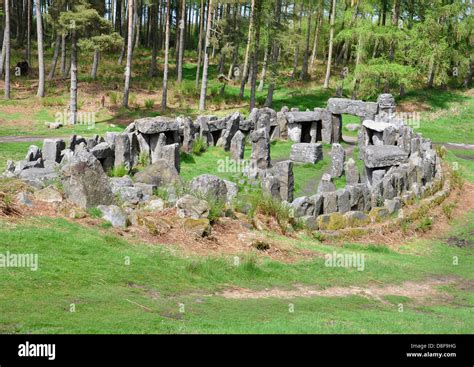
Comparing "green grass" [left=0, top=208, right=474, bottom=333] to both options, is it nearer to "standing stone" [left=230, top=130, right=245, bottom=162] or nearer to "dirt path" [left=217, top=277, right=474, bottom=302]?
"dirt path" [left=217, top=277, right=474, bottom=302]

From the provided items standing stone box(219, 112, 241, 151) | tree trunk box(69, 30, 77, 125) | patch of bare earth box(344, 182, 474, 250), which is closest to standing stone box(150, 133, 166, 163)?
standing stone box(219, 112, 241, 151)

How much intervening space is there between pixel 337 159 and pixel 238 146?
193 inches

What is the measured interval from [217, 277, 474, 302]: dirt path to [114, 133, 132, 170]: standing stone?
1284cm

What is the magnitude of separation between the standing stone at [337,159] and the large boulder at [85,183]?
531 inches

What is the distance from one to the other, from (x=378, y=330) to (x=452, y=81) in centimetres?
4867

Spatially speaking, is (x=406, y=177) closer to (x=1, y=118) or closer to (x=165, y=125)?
(x=165, y=125)

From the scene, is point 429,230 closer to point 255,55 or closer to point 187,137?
point 187,137

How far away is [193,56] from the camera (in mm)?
68062

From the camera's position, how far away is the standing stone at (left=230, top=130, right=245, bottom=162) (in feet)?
96.9

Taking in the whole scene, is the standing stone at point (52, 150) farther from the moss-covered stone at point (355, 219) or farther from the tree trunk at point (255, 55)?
the tree trunk at point (255, 55)

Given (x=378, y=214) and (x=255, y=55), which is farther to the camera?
(x=255, y=55)

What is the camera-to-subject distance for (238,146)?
29625 millimetres

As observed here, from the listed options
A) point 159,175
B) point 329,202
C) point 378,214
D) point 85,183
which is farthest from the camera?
point 159,175

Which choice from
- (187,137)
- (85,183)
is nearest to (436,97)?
(187,137)
